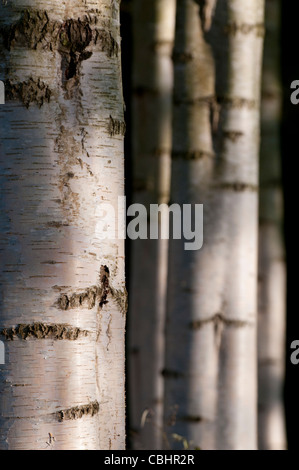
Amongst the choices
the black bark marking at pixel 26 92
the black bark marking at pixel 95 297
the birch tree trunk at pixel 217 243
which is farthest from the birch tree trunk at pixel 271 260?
the black bark marking at pixel 26 92

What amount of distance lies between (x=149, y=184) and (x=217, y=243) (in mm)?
890

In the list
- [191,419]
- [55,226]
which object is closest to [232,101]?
[191,419]

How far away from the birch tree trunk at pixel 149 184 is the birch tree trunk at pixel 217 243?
61cm

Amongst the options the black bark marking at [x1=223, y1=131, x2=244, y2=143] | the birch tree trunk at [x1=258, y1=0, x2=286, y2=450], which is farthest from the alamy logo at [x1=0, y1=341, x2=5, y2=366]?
the birch tree trunk at [x1=258, y1=0, x2=286, y2=450]

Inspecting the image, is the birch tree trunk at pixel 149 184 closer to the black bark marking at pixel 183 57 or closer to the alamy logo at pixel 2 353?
the black bark marking at pixel 183 57

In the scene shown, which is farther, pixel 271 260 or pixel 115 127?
pixel 271 260

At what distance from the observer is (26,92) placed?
139cm

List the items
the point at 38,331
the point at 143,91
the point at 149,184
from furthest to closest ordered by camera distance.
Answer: the point at 143,91
the point at 149,184
the point at 38,331

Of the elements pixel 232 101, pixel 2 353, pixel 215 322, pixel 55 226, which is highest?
pixel 232 101

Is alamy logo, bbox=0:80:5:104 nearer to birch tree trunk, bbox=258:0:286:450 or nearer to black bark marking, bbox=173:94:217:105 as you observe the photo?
black bark marking, bbox=173:94:217:105

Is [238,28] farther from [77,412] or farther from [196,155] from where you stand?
[77,412]

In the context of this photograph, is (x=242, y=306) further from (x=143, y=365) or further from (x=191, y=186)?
(x=143, y=365)

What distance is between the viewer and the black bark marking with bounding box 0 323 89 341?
1.37 metres

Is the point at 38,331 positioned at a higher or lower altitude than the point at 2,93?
lower
